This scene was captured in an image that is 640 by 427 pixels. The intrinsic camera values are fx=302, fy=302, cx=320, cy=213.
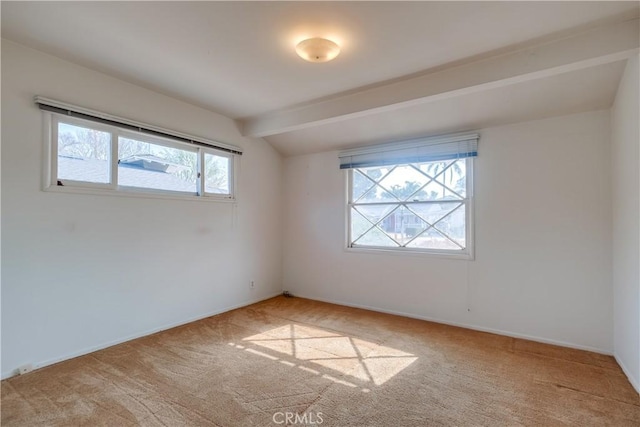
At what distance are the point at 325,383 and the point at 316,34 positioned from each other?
2.53 metres

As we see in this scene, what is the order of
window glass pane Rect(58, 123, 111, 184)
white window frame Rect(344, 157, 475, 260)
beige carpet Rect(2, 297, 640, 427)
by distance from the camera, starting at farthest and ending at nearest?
white window frame Rect(344, 157, 475, 260)
window glass pane Rect(58, 123, 111, 184)
beige carpet Rect(2, 297, 640, 427)

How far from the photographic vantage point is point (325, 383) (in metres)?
2.26

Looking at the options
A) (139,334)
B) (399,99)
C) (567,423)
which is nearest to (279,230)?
(139,334)

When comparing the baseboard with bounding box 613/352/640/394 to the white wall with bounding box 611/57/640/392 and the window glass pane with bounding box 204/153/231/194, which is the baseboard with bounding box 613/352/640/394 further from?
the window glass pane with bounding box 204/153/231/194

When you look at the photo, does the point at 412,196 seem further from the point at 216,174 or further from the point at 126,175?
the point at 126,175

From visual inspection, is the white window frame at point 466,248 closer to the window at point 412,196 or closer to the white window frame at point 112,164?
the window at point 412,196

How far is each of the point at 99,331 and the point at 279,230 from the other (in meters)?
2.69

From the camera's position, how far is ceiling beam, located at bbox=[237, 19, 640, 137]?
200 cm

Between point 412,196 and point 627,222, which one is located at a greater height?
point 412,196

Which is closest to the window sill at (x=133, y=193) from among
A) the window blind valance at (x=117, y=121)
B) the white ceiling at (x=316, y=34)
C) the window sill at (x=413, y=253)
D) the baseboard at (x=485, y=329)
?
the window blind valance at (x=117, y=121)

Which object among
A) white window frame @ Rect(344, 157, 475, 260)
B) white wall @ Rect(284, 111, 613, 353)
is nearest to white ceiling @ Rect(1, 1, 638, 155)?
white wall @ Rect(284, 111, 613, 353)

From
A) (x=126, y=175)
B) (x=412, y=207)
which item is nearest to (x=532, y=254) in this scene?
(x=412, y=207)

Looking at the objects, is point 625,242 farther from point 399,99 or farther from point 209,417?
point 209,417

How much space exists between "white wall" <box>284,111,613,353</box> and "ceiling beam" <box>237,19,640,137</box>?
1008mm
